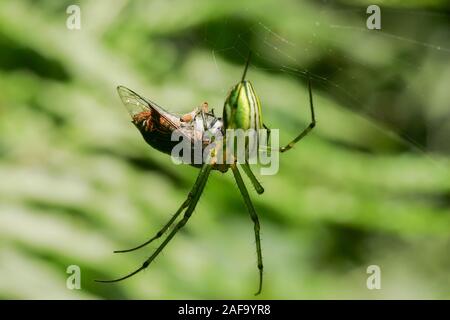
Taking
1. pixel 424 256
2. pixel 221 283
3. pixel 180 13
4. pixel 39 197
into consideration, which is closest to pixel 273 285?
pixel 221 283

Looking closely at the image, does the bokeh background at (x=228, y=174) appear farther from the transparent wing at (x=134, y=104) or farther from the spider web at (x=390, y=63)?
the transparent wing at (x=134, y=104)

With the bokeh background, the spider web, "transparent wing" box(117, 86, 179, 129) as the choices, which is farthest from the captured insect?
the spider web

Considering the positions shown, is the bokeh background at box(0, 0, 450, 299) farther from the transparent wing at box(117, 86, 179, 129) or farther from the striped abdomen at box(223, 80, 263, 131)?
the striped abdomen at box(223, 80, 263, 131)

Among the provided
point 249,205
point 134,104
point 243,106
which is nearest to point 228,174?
point 249,205

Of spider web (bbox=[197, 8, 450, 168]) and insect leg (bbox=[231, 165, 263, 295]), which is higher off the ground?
spider web (bbox=[197, 8, 450, 168])

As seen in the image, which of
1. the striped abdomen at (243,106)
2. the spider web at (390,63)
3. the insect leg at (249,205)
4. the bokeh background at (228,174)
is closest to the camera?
the striped abdomen at (243,106)

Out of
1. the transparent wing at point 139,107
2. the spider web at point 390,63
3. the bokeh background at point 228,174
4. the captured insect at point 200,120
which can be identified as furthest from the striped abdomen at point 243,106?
the spider web at point 390,63

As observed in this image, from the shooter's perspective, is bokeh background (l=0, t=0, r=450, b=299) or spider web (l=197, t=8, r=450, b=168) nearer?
bokeh background (l=0, t=0, r=450, b=299)

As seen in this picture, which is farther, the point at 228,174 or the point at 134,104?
the point at 228,174

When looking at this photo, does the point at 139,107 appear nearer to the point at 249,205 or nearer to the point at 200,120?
the point at 200,120
